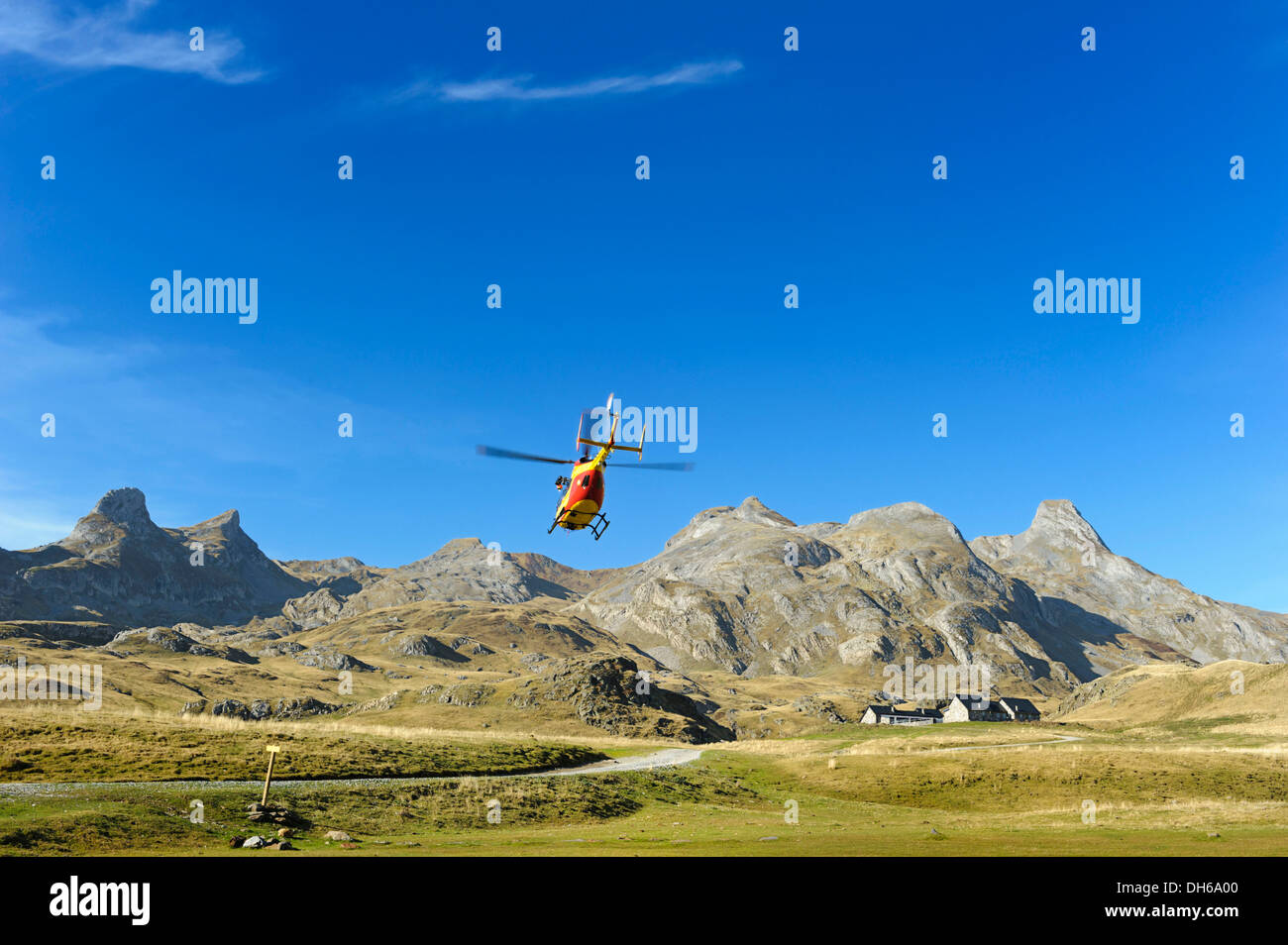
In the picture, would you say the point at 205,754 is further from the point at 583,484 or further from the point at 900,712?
the point at 900,712

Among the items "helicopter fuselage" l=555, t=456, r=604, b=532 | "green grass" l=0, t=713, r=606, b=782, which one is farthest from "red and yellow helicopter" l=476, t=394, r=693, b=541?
"green grass" l=0, t=713, r=606, b=782

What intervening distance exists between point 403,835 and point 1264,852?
33.7m

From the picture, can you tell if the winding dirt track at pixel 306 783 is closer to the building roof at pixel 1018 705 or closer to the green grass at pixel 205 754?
the green grass at pixel 205 754

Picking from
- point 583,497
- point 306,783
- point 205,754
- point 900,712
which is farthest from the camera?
point 900,712

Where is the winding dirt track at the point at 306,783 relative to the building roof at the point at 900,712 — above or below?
above

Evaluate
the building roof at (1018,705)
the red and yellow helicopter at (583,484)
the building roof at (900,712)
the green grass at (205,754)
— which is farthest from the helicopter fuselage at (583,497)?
the building roof at (1018,705)

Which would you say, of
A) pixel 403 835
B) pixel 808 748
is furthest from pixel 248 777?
pixel 808 748

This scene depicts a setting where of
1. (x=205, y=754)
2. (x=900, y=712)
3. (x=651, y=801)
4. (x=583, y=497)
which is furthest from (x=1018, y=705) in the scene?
(x=205, y=754)

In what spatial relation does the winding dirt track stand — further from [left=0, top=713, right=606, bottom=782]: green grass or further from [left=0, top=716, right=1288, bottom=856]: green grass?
[left=0, top=713, right=606, bottom=782]: green grass
